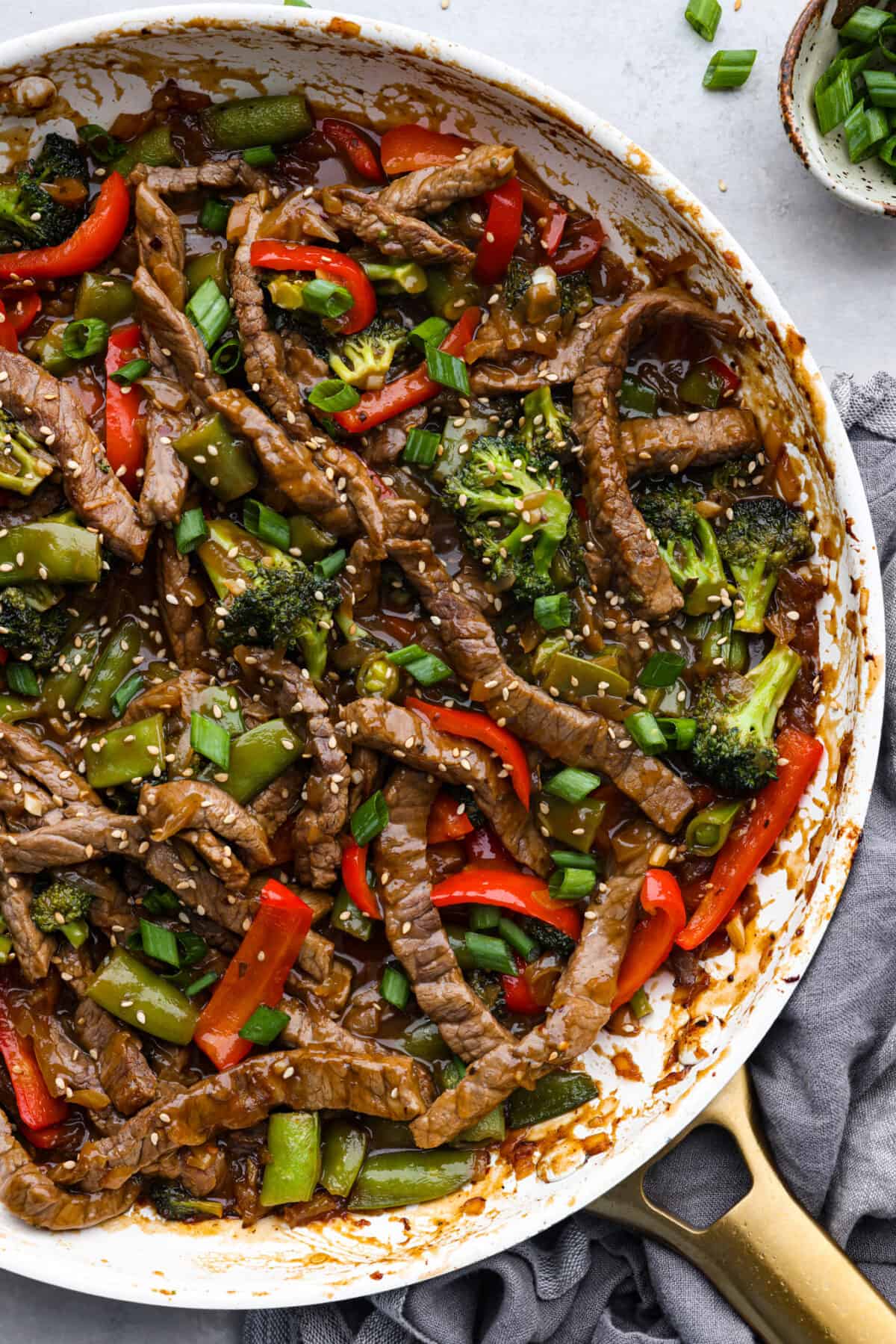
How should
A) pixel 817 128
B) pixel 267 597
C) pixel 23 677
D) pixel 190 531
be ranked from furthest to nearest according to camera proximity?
pixel 817 128
pixel 23 677
pixel 190 531
pixel 267 597

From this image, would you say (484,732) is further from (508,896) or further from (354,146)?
(354,146)

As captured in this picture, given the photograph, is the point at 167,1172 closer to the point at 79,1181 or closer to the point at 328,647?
the point at 79,1181

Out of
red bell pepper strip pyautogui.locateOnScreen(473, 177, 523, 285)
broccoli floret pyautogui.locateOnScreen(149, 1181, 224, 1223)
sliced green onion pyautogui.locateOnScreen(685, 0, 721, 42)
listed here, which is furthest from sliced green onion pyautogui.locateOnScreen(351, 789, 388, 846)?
sliced green onion pyautogui.locateOnScreen(685, 0, 721, 42)

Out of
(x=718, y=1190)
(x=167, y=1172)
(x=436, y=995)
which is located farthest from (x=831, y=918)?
(x=167, y=1172)

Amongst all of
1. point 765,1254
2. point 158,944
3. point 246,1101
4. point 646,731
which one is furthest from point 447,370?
point 765,1254

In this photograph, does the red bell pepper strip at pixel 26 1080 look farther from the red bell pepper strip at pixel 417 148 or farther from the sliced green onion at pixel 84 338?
the red bell pepper strip at pixel 417 148
